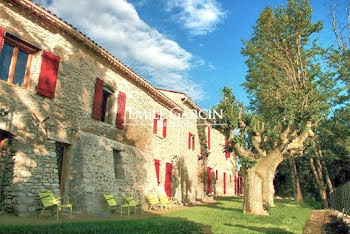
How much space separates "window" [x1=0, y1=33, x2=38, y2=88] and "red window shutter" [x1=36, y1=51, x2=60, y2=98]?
0.41m

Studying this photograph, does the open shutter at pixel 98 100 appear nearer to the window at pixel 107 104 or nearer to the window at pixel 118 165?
the window at pixel 107 104

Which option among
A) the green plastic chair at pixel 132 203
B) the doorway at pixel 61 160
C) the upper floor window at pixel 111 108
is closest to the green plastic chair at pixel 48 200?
the doorway at pixel 61 160

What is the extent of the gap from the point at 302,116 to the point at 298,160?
49.5ft

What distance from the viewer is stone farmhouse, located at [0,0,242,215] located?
25.6ft

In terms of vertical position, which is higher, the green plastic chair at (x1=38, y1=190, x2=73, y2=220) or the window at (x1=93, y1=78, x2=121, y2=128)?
the window at (x1=93, y1=78, x2=121, y2=128)

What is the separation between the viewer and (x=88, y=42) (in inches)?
420

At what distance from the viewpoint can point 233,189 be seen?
31.3 m

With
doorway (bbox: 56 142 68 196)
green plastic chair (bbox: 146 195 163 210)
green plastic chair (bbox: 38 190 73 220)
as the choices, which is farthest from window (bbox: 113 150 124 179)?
green plastic chair (bbox: 38 190 73 220)

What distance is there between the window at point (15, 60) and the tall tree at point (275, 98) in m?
7.85

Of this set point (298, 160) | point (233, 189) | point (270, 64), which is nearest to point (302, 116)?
point (270, 64)

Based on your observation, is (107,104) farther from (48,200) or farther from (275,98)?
(275,98)

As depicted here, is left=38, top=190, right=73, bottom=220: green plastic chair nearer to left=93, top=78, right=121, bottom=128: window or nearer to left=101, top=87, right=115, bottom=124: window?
left=93, top=78, right=121, bottom=128: window

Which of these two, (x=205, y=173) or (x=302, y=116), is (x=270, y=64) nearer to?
(x=302, y=116)

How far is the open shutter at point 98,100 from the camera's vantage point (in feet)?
36.6
